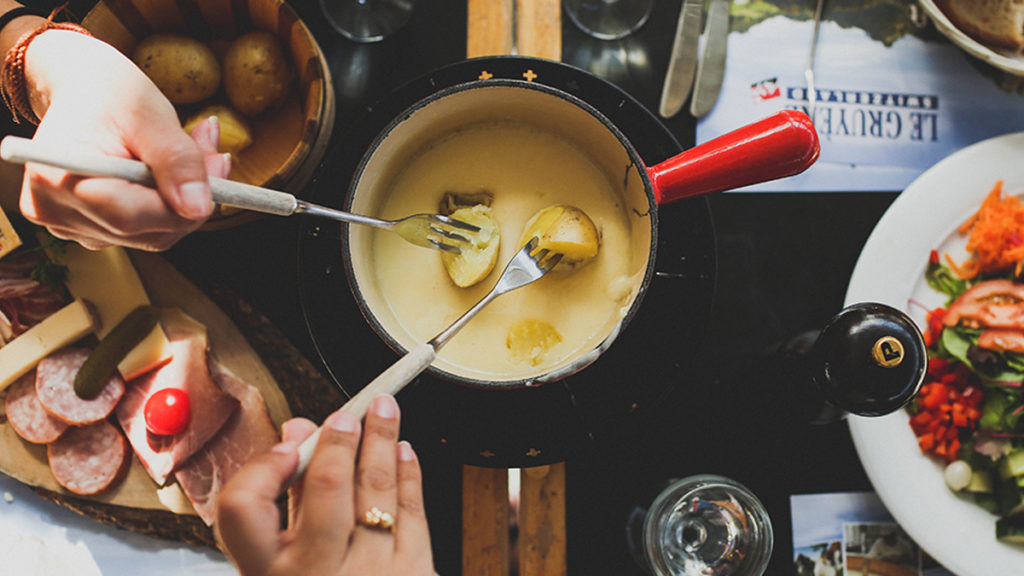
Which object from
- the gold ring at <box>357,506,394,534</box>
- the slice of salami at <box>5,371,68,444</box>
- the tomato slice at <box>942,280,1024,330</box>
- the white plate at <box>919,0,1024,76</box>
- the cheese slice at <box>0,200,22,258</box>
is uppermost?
the white plate at <box>919,0,1024,76</box>

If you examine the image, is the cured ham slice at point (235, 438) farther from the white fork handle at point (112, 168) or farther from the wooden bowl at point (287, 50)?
the white fork handle at point (112, 168)

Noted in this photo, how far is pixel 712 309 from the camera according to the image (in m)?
1.03

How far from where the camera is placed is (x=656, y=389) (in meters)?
0.89

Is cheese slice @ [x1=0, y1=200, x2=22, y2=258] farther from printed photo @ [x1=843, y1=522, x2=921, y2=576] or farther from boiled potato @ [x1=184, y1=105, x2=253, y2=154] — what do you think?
printed photo @ [x1=843, y1=522, x2=921, y2=576]

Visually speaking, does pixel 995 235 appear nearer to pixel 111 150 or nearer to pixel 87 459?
pixel 111 150

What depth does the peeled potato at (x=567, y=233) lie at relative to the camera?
0.78 metres

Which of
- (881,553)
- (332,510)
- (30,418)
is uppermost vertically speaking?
(30,418)

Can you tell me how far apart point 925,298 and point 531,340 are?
0.69 meters

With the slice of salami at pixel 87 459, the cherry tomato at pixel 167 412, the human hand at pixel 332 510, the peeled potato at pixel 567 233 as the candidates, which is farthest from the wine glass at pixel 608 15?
the slice of salami at pixel 87 459

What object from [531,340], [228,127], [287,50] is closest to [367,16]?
[287,50]

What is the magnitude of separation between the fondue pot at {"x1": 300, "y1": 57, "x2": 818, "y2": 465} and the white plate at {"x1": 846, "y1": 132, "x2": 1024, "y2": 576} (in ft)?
1.12

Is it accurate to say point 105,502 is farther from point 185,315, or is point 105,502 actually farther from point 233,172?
point 233,172

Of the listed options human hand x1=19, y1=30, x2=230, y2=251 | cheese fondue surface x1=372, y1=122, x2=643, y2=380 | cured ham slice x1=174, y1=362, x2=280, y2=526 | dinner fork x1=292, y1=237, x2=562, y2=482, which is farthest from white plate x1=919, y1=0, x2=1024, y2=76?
cured ham slice x1=174, y1=362, x2=280, y2=526

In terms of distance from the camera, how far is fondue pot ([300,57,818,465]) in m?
0.70
